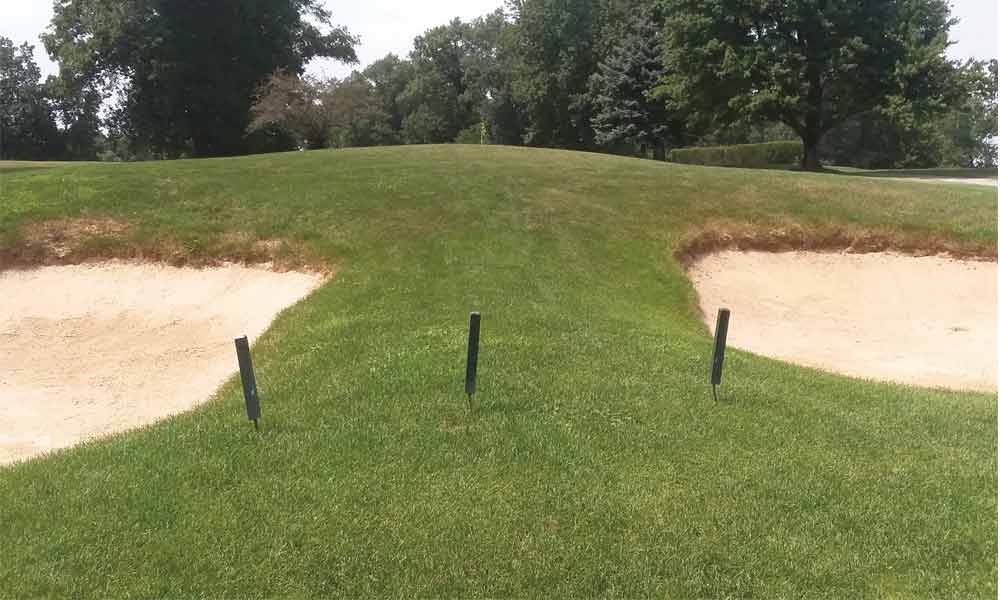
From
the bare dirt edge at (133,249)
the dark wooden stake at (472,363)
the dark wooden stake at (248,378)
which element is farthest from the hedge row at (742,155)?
the dark wooden stake at (248,378)

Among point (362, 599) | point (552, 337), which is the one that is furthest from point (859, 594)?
point (552, 337)

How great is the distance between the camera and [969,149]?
9819 cm

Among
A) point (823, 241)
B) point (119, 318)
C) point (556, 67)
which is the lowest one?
point (119, 318)

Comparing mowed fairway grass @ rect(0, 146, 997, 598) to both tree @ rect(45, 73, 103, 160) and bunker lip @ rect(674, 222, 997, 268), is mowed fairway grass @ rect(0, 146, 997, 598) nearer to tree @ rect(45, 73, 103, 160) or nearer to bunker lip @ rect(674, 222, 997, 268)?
bunker lip @ rect(674, 222, 997, 268)

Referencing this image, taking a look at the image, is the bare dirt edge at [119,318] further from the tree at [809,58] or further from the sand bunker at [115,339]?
the tree at [809,58]

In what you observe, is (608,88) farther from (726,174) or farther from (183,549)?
(183,549)

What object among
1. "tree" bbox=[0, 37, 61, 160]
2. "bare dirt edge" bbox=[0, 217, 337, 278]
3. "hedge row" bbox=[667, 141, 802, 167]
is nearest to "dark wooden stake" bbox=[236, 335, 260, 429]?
"bare dirt edge" bbox=[0, 217, 337, 278]

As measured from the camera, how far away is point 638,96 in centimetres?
4716

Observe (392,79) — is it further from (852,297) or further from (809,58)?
(852,297)

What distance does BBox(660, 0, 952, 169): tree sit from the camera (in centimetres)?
3303

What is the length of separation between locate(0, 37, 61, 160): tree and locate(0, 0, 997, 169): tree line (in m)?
0.17

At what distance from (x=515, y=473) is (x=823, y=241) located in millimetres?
12821

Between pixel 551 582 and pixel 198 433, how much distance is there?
3872 mm

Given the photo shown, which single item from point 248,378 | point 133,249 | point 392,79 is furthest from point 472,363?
point 392,79
